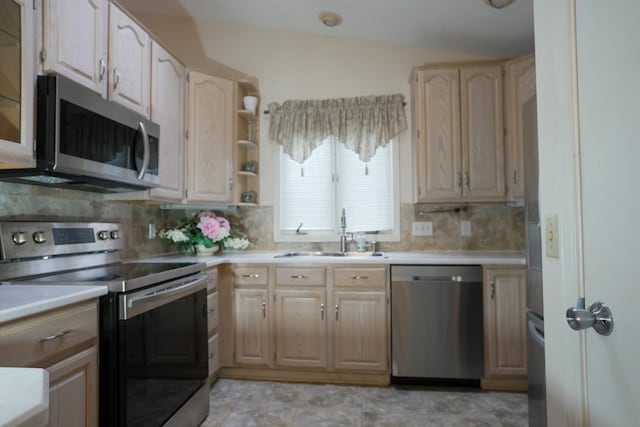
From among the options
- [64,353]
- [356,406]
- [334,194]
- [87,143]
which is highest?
[87,143]

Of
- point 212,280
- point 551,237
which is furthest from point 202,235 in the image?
point 551,237

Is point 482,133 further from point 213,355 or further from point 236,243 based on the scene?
point 213,355

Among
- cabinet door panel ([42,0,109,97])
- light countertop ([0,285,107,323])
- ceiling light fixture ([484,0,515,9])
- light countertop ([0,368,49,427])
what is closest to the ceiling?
ceiling light fixture ([484,0,515,9])

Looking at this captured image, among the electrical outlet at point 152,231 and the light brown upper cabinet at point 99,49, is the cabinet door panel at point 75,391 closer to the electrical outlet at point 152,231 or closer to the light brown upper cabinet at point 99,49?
the light brown upper cabinet at point 99,49

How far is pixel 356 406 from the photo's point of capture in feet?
7.36

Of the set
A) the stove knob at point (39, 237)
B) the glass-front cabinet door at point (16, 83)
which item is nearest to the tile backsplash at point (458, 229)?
the stove knob at point (39, 237)

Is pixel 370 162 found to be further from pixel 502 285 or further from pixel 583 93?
pixel 583 93

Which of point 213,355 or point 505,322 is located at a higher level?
point 505,322

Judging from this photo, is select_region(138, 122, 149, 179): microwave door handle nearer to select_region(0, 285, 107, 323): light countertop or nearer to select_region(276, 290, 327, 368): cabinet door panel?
select_region(0, 285, 107, 323): light countertop

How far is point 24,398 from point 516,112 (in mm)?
3042

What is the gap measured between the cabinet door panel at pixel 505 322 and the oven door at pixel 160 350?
6.19 ft

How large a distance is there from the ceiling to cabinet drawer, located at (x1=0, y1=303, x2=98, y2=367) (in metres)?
2.52

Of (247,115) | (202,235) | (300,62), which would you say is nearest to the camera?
(202,235)

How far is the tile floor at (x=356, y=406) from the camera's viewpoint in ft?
6.75
